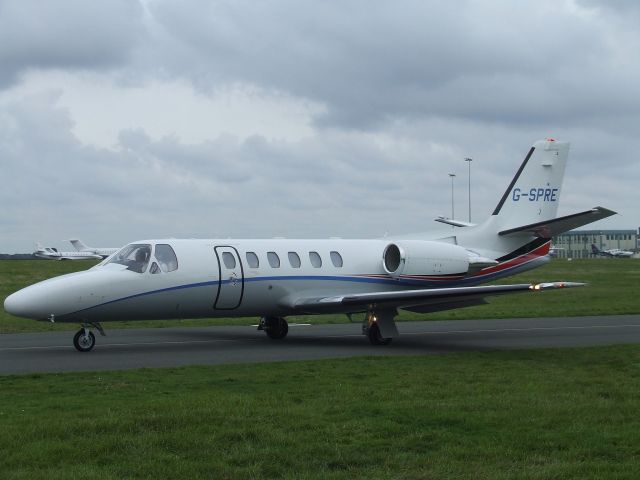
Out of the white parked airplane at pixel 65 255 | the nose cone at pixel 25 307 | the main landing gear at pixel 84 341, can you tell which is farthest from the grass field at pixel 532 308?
the white parked airplane at pixel 65 255

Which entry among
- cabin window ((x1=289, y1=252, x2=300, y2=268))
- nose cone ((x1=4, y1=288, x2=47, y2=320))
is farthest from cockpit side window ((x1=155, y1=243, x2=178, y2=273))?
cabin window ((x1=289, y1=252, x2=300, y2=268))

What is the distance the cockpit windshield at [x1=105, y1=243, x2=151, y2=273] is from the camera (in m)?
19.0

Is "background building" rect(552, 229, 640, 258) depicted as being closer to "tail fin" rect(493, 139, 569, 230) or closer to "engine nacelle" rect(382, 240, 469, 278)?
"tail fin" rect(493, 139, 569, 230)

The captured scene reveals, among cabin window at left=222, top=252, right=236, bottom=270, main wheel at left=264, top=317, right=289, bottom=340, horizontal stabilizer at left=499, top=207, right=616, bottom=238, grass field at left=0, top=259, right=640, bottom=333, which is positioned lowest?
main wheel at left=264, top=317, right=289, bottom=340

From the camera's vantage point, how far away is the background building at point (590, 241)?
16951 cm

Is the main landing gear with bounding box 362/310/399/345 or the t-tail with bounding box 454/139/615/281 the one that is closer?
the main landing gear with bounding box 362/310/399/345

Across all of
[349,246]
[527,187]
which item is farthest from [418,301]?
[527,187]

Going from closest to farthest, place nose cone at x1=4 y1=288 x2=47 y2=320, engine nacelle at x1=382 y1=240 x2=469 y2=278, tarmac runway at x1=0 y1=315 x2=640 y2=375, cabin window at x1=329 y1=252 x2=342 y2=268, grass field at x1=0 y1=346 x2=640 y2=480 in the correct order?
grass field at x1=0 y1=346 x2=640 y2=480, tarmac runway at x1=0 y1=315 x2=640 y2=375, nose cone at x1=4 y1=288 x2=47 y2=320, cabin window at x1=329 y1=252 x2=342 y2=268, engine nacelle at x1=382 y1=240 x2=469 y2=278

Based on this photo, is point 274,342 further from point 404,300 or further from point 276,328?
point 404,300

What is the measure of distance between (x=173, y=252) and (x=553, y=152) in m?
11.7

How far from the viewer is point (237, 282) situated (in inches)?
798

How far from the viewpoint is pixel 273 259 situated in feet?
69.7

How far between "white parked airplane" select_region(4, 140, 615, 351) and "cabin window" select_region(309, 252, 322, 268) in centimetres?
3

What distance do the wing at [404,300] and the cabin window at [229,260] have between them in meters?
1.63
